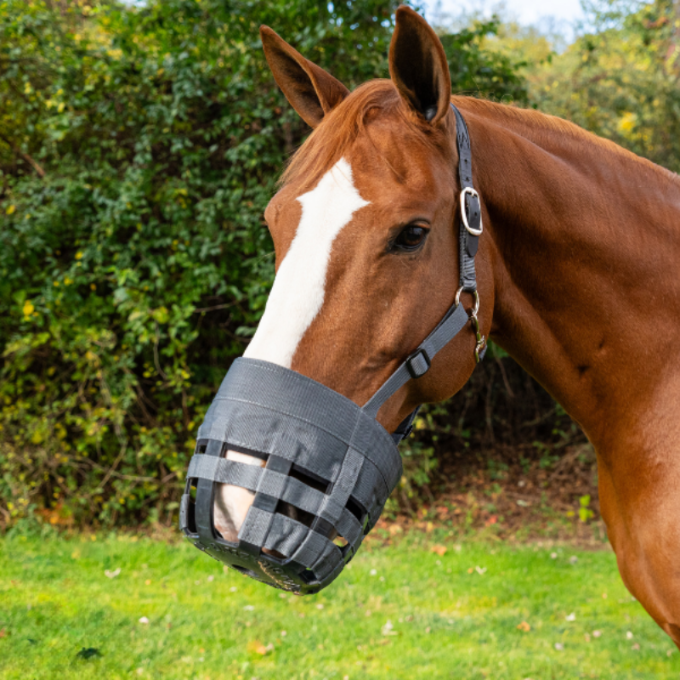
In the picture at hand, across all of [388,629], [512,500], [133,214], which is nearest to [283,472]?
[388,629]

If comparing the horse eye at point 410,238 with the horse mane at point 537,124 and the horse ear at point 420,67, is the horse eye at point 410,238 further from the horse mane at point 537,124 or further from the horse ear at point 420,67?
the horse mane at point 537,124

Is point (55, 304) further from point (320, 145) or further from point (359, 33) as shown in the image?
point (320, 145)

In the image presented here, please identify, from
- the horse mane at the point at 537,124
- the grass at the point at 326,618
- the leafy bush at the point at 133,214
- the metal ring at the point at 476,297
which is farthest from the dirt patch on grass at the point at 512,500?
the metal ring at the point at 476,297

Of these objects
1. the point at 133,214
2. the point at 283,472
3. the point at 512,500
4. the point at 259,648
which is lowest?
the point at 512,500

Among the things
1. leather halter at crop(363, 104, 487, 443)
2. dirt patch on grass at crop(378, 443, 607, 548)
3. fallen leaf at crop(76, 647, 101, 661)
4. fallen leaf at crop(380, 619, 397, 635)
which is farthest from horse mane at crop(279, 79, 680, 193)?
dirt patch on grass at crop(378, 443, 607, 548)

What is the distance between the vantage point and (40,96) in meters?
5.25

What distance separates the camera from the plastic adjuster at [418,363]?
4.98 ft

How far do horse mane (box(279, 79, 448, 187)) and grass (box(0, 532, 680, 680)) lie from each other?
2890 mm

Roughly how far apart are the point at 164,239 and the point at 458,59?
2935mm

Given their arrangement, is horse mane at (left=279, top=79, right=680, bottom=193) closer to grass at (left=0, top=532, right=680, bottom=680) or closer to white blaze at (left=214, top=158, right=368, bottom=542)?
white blaze at (left=214, top=158, right=368, bottom=542)

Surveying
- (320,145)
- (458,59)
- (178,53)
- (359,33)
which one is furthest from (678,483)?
(178,53)

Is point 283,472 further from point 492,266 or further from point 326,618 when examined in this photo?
point 326,618

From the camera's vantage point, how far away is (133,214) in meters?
4.83

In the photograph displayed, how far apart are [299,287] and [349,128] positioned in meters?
0.51
